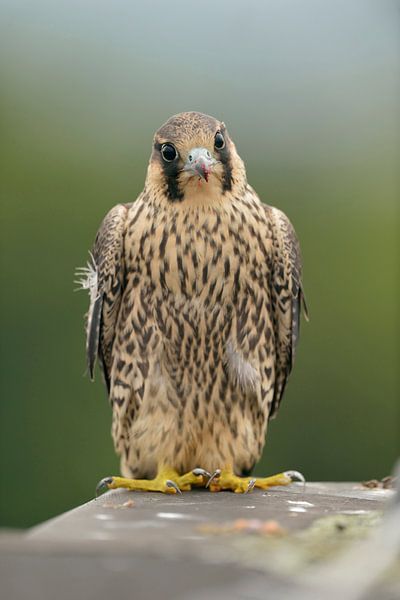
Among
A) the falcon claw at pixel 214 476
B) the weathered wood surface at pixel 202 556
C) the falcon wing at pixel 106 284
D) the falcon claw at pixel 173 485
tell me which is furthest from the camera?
the falcon wing at pixel 106 284

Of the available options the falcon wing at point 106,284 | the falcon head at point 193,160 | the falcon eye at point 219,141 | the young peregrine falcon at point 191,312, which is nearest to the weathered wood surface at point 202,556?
the young peregrine falcon at point 191,312

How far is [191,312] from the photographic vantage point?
3.72m

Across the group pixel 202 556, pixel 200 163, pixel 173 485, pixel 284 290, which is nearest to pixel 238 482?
pixel 173 485

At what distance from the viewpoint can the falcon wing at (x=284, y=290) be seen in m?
3.93

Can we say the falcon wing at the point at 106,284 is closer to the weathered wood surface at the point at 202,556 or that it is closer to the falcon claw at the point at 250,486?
the falcon claw at the point at 250,486

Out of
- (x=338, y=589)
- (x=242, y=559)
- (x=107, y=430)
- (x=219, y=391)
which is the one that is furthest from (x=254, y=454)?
(x=107, y=430)

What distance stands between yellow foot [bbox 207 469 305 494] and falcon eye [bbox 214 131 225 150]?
1069 mm

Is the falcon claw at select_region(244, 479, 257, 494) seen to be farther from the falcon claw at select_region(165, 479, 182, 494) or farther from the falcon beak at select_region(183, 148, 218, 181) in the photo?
the falcon beak at select_region(183, 148, 218, 181)

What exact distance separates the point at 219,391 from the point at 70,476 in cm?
385

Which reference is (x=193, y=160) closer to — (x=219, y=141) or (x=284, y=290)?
(x=219, y=141)

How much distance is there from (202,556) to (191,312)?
62.2 inches

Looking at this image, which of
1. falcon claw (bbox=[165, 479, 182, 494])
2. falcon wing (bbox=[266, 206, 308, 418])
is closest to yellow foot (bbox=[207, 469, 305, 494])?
falcon claw (bbox=[165, 479, 182, 494])

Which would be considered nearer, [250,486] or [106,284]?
[250,486]

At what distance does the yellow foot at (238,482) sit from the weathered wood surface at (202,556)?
659mm
